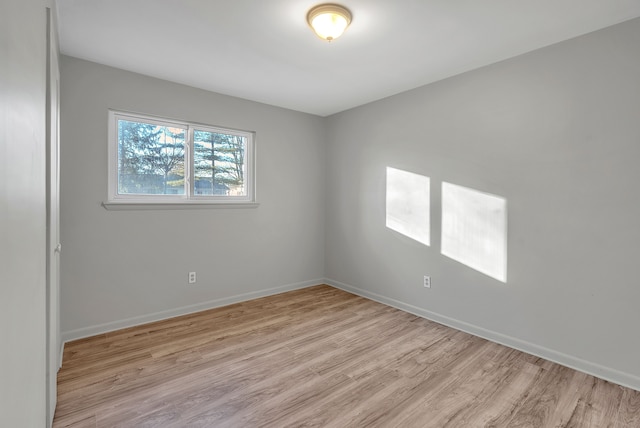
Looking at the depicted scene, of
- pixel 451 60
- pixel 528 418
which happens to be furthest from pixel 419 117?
pixel 528 418

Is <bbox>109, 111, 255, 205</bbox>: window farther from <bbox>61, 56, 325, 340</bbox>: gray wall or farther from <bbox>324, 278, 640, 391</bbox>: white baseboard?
<bbox>324, 278, 640, 391</bbox>: white baseboard

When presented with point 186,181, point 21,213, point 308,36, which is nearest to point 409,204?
point 308,36

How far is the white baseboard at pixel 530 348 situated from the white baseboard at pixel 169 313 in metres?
1.37

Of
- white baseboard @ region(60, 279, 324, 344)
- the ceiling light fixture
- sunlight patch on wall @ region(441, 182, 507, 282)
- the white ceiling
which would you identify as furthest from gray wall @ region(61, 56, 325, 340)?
sunlight patch on wall @ region(441, 182, 507, 282)

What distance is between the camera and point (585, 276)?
89.5 inches

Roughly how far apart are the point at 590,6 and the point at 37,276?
10.8 ft

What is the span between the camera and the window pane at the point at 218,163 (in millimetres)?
3465

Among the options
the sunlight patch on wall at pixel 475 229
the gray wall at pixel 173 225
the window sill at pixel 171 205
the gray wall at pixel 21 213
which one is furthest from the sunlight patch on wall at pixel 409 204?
the gray wall at pixel 21 213

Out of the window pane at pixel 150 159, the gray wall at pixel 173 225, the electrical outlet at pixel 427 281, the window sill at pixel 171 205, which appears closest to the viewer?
the gray wall at pixel 173 225

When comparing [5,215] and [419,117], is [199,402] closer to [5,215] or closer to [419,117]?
[5,215]

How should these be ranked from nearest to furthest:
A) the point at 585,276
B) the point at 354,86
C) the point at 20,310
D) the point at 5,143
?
1. the point at 5,143
2. the point at 20,310
3. the point at 585,276
4. the point at 354,86

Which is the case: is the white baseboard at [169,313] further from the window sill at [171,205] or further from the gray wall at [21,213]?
the gray wall at [21,213]

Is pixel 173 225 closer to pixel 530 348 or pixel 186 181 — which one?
pixel 186 181

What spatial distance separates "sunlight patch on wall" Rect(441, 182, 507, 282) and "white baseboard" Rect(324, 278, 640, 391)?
0.54 metres
